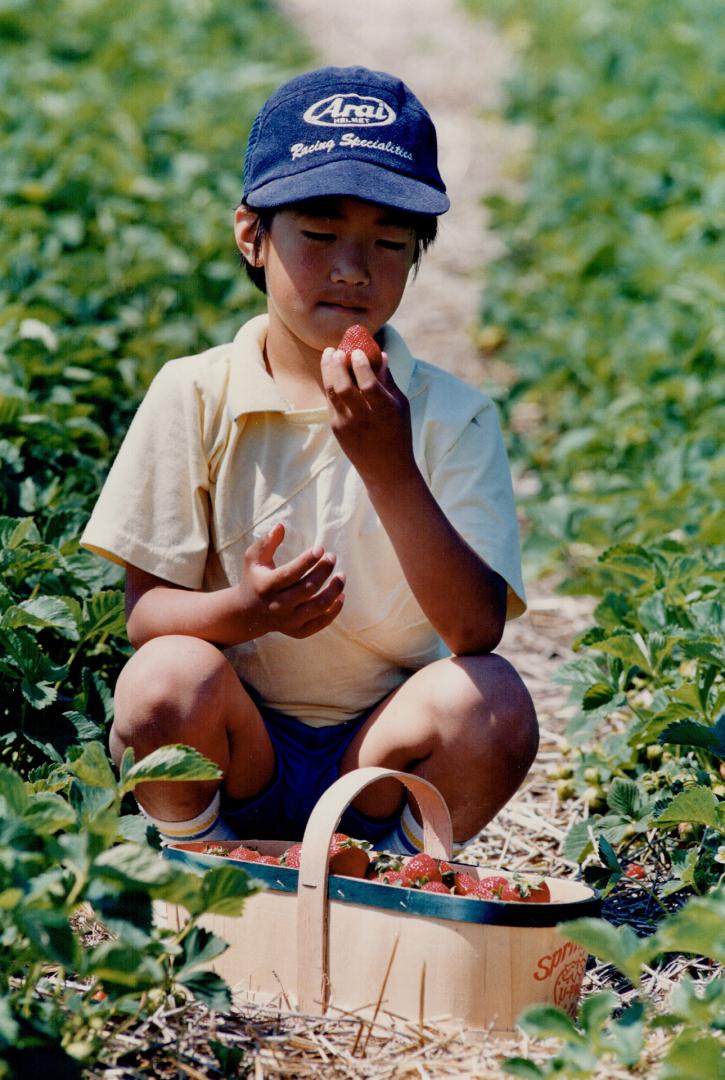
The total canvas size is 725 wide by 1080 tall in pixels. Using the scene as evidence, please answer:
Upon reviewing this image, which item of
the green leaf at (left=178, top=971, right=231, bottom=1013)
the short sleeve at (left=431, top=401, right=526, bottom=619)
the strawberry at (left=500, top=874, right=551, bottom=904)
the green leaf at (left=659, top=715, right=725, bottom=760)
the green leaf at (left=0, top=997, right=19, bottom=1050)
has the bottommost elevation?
the green leaf at (left=178, top=971, right=231, bottom=1013)

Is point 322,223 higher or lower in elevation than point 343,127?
lower

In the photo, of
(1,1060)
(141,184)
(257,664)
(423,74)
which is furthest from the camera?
(423,74)

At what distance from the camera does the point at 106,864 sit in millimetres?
1671

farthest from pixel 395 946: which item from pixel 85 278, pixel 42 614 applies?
pixel 85 278

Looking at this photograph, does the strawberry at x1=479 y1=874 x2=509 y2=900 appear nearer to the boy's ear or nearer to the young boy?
the young boy

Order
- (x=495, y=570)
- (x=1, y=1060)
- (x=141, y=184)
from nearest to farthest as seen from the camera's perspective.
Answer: (x=1, y=1060)
(x=495, y=570)
(x=141, y=184)

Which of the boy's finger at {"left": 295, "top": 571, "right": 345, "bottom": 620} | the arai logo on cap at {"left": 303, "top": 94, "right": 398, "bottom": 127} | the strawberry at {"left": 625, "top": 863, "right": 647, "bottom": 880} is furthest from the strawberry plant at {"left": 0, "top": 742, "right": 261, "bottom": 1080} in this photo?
the arai logo on cap at {"left": 303, "top": 94, "right": 398, "bottom": 127}

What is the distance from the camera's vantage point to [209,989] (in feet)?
5.93

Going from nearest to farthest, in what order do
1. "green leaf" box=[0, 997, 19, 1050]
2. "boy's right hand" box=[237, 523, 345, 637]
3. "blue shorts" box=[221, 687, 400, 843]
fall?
1. "green leaf" box=[0, 997, 19, 1050]
2. "boy's right hand" box=[237, 523, 345, 637]
3. "blue shorts" box=[221, 687, 400, 843]

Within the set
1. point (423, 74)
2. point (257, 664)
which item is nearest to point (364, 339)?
point (257, 664)

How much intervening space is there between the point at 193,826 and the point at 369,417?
716 millimetres

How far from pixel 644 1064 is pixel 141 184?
427 cm

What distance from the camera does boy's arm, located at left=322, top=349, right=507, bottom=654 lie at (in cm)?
223

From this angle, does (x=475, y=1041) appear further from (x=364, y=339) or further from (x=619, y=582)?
(x=619, y=582)
